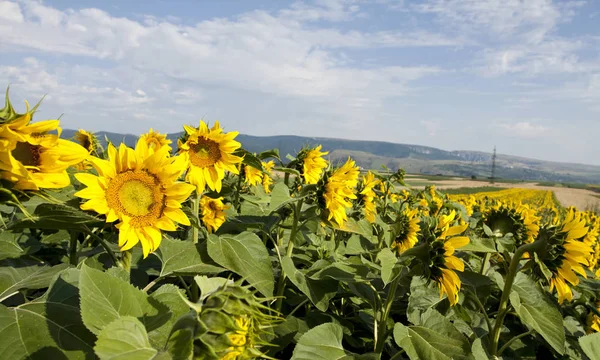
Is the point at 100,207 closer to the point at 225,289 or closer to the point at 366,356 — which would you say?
the point at 225,289

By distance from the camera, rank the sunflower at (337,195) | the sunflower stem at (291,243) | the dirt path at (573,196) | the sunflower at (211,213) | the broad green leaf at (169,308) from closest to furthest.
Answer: the broad green leaf at (169,308)
the sunflower stem at (291,243)
the sunflower at (337,195)
the sunflower at (211,213)
the dirt path at (573,196)

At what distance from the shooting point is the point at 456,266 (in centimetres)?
205

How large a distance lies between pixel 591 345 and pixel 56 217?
8.34ft

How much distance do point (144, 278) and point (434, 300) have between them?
154 cm

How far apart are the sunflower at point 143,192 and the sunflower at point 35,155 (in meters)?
0.34

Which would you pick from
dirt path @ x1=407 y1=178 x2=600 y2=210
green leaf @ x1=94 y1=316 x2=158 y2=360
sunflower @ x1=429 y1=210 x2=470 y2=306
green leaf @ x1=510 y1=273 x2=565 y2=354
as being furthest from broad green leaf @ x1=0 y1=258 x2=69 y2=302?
dirt path @ x1=407 y1=178 x2=600 y2=210

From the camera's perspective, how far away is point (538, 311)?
2.23 meters

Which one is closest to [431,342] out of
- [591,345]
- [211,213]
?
[591,345]

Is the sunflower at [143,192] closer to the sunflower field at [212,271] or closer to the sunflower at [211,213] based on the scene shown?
the sunflower field at [212,271]

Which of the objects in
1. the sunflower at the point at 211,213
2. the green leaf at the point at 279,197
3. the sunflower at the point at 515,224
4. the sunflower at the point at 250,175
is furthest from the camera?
the sunflower at the point at 250,175

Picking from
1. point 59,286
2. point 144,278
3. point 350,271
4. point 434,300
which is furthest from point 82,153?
point 434,300

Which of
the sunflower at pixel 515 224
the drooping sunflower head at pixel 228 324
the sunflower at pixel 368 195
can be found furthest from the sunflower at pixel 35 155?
the sunflower at pixel 515 224

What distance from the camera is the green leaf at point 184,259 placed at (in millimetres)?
1785

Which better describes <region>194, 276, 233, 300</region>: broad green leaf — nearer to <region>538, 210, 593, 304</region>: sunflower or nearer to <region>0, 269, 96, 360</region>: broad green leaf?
<region>0, 269, 96, 360</region>: broad green leaf
